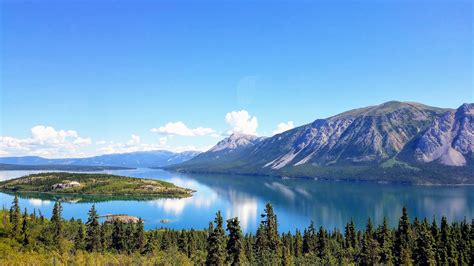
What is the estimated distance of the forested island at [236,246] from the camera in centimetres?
9769

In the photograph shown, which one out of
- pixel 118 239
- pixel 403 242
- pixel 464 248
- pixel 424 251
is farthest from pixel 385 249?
pixel 118 239

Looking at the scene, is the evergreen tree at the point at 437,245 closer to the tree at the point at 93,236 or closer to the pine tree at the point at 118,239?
the pine tree at the point at 118,239

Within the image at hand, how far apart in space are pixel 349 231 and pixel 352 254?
74.5ft

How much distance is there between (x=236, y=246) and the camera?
6456 centimetres

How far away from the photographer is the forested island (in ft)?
320

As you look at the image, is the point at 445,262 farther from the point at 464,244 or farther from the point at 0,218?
the point at 0,218

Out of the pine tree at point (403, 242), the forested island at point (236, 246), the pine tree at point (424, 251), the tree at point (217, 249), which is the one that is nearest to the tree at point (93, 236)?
the forested island at point (236, 246)

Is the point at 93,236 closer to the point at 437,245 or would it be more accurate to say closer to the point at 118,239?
the point at 118,239

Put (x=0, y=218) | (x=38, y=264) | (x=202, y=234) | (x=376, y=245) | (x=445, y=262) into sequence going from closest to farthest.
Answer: (x=38, y=264) < (x=376, y=245) < (x=445, y=262) < (x=0, y=218) < (x=202, y=234)

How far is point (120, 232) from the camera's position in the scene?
5866 inches

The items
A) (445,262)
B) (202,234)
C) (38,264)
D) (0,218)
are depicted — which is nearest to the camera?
(38,264)

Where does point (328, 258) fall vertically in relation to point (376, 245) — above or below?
below

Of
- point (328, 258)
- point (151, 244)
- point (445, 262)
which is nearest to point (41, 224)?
point (151, 244)

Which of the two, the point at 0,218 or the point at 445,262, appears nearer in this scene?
the point at 445,262
